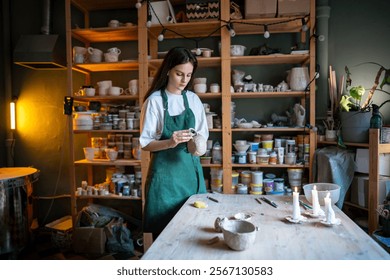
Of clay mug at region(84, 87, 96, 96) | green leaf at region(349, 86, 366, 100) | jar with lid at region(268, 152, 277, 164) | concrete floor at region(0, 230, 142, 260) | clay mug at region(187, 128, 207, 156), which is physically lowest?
concrete floor at region(0, 230, 142, 260)

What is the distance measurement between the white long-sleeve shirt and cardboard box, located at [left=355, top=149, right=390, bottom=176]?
162 centimetres

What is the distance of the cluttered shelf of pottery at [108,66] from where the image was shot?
131 inches

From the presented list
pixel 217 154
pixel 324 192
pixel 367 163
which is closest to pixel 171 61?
pixel 324 192


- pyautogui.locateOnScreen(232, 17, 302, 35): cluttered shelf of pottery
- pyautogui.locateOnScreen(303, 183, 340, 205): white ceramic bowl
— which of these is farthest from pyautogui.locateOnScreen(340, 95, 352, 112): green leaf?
pyautogui.locateOnScreen(303, 183, 340, 205): white ceramic bowl

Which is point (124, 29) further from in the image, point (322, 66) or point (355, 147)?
point (355, 147)

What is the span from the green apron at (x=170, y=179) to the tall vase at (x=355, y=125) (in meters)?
1.64

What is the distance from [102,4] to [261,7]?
70.8 inches

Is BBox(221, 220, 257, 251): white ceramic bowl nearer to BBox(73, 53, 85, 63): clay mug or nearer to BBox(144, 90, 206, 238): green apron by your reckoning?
BBox(144, 90, 206, 238): green apron

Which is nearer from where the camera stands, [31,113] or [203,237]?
[203,237]

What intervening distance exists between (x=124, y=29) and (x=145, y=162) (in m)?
1.42

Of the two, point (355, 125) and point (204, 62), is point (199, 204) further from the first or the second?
point (204, 62)

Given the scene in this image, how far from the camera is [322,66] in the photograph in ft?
10.9

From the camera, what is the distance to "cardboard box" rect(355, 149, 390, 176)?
9.19 feet

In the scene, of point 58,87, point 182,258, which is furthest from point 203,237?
point 58,87
